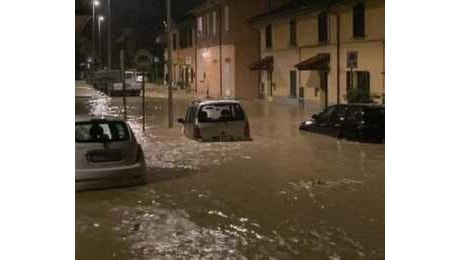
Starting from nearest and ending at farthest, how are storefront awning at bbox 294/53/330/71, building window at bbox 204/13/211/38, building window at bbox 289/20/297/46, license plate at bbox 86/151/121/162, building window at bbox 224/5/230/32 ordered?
1. license plate at bbox 86/151/121/162
2. storefront awning at bbox 294/53/330/71
3. building window at bbox 289/20/297/46
4. building window at bbox 224/5/230/32
5. building window at bbox 204/13/211/38

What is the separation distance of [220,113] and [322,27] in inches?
612

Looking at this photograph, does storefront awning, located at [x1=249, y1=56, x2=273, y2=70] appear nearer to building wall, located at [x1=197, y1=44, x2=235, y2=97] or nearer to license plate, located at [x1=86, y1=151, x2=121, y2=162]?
building wall, located at [x1=197, y1=44, x2=235, y2=97]

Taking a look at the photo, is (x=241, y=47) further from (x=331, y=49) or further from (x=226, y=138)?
(x=226, y=138)

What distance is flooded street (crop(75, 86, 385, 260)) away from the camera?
8.49 metres

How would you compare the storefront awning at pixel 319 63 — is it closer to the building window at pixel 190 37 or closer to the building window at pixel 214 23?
the building window at pixel 214 23

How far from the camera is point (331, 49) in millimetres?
34094

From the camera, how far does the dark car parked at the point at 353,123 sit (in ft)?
66.3

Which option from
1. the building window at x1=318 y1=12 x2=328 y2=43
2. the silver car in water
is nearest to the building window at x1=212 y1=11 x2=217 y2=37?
the building window at x1=318 y1=12 x2=328 y2=43
